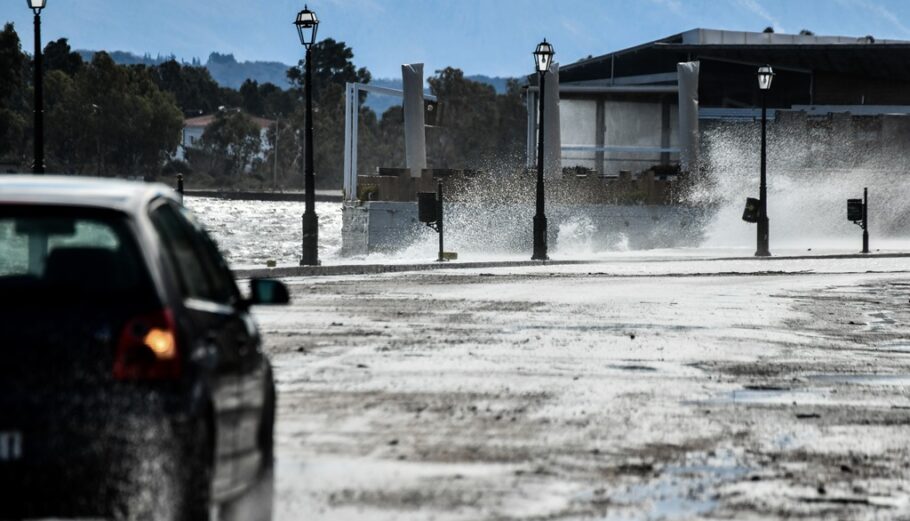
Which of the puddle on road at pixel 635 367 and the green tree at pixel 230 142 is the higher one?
the green tree at pixel 230 142

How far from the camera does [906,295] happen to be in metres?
27.3

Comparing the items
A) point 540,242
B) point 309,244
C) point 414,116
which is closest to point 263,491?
point 309,244

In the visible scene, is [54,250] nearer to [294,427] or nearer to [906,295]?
[294,427]

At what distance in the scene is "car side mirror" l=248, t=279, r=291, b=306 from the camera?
723 cm

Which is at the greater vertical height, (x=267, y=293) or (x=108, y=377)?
(x=267, y=293)

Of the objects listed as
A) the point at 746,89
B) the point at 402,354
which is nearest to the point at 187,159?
the point at 746,89

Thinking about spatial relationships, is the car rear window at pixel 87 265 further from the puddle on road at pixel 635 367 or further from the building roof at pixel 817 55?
the building roof at pixel 817 55

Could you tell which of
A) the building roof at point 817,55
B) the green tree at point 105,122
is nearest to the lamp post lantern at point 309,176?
the building roof at point 817,55

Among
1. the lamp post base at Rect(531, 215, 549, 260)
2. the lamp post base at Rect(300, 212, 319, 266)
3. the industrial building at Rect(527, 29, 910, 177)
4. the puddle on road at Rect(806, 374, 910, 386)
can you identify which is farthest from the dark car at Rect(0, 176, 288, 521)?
the industrial building at Rect(527, 29, 910, 177)

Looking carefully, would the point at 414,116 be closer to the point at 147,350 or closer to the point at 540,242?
the point at 540,242

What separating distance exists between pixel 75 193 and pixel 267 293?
4.89 ft

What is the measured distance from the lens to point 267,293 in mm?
7312

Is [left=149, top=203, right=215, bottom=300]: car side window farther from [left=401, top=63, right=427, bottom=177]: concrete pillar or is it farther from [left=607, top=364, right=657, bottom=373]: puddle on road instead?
[left=401, top=63, right=427, bottom=177]: concrete pillar

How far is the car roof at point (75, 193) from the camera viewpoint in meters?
5.84
